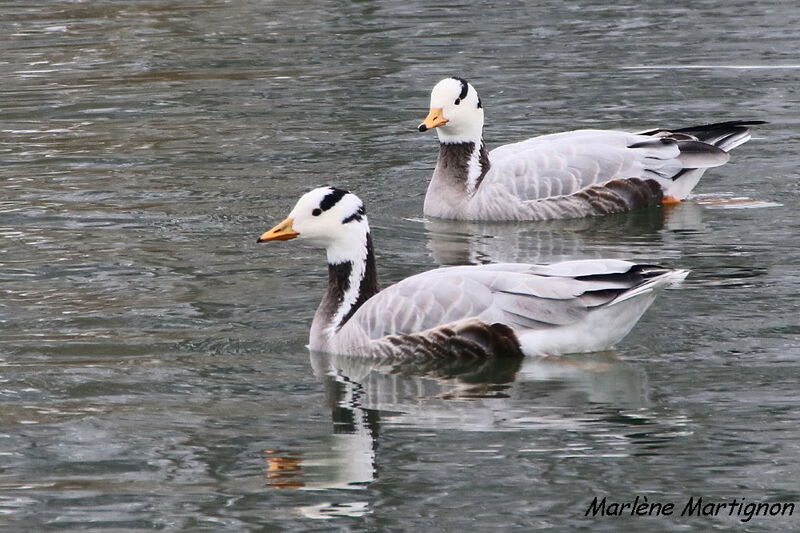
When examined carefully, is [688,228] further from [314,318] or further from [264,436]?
[264,436]

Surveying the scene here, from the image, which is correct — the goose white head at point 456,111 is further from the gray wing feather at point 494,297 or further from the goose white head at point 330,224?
the gray wing feather at point 494,297

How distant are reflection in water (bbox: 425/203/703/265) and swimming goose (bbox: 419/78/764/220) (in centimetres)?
14

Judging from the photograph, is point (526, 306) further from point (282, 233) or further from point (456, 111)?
point (456, 111)

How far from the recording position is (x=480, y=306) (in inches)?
386

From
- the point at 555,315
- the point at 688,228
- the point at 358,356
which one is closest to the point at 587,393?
the point at 555,315

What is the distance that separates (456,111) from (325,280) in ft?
9.75

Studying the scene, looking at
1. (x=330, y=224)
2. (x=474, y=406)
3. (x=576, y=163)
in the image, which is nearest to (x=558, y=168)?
(x=576, y=163)

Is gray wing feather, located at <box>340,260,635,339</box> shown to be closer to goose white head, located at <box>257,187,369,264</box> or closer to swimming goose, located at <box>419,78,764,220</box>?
goose white head, located at <box>257,187,369,264</box>

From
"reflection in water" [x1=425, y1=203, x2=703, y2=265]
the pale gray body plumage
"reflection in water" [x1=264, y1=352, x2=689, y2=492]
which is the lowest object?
"reflection in water" [x1=425, y1=203, x2=703, y2=265]

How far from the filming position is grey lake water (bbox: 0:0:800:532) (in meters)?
7.93

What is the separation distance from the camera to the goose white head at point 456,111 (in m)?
14.1

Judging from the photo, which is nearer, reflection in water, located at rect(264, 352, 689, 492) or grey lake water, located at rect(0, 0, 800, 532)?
grey lake water, located at rect(0, 0, 800, 532)

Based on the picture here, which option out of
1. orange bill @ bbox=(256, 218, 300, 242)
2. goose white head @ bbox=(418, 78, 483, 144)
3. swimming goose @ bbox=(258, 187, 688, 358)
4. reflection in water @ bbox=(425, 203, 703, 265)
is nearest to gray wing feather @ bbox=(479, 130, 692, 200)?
reflection in water @ bbox=(425, 203, 703, 265)

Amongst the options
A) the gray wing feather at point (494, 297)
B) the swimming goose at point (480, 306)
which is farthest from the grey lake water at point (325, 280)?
the gray wing feather at point (494, 297)
